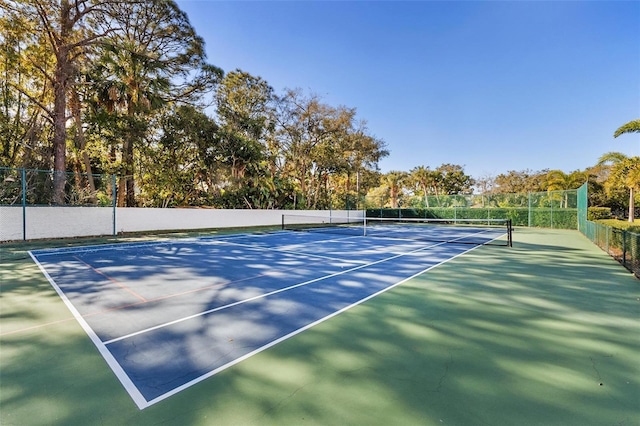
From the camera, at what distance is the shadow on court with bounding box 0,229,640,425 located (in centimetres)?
199

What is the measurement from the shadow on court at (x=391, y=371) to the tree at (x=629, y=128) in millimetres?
11891

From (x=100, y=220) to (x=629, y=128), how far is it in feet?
77.2

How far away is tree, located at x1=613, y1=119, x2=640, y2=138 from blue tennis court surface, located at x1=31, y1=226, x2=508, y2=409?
1029 cm

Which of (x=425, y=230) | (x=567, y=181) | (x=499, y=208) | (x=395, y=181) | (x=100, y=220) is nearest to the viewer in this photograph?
(x=100, y=220)

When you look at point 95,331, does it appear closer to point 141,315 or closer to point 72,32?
point 141,315

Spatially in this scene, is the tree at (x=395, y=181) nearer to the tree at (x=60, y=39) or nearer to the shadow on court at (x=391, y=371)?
the tree at (x=60, y=39)

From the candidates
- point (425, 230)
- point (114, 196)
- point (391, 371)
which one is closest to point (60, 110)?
point (114, 196)

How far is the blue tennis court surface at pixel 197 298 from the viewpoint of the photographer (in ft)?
8.95

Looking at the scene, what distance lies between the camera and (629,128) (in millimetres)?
11898

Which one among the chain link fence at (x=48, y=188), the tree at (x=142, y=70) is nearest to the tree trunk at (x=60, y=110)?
the chain link fence at (x=48, y=188)

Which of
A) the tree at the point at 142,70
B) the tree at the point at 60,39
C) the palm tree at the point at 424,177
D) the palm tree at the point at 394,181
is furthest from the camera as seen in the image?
the palm tree at the point at 394,181

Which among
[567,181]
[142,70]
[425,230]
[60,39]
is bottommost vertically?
[425,230]

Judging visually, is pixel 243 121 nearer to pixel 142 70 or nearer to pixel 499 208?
pixel 142 70

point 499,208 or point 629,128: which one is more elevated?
point 629,128
